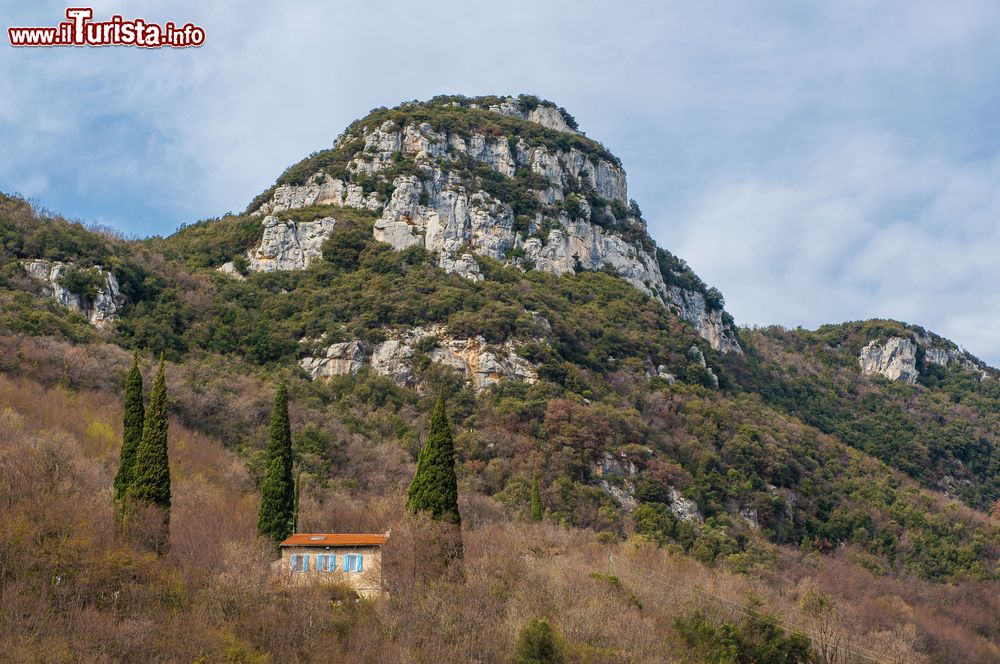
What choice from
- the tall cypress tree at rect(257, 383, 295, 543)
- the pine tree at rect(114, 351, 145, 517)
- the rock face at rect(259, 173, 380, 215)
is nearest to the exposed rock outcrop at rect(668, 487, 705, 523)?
the tall cypress tree at rect(257, 383, 295, 543)

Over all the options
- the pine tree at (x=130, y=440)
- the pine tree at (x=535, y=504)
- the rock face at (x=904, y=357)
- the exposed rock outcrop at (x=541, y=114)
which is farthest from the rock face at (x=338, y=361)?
the rock face at (x=904, y=357)

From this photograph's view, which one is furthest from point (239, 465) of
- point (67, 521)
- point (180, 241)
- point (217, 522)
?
point (180, 241)

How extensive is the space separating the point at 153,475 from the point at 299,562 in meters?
6.77

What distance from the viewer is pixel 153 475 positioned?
3594 centimetres

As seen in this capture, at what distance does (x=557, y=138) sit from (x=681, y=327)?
105 feet

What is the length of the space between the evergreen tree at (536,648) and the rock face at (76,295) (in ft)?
153

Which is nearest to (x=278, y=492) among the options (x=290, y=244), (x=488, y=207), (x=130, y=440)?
(x=130, y=440)

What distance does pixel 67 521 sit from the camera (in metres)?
33.0

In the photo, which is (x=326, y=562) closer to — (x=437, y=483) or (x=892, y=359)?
(x=437, y=483)

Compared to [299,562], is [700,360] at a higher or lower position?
higher

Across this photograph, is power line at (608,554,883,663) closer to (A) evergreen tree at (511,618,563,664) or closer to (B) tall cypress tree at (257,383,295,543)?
(A) evergreen tree at (511,618,563,664)

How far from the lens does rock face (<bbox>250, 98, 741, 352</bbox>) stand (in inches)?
3691

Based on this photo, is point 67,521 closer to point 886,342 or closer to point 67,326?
point 67,326

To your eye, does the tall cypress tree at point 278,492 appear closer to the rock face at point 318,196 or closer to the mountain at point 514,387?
the mountain at point 514,387
